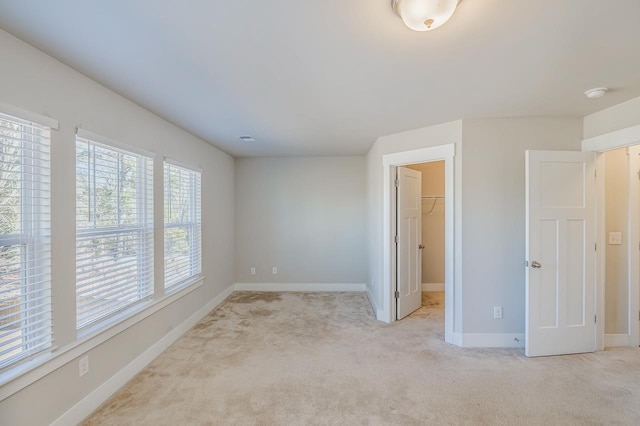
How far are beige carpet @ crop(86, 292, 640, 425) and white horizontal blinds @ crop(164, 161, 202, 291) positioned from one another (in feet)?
2.37

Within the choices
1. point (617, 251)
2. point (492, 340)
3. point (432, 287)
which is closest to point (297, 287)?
point (432, 287)

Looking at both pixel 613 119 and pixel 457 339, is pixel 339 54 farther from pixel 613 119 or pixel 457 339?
pixel 457 339

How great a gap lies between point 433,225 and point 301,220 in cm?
240

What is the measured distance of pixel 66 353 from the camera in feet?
6.18

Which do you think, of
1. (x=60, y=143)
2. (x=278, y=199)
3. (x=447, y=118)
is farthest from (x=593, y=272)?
(x=60, y=143)

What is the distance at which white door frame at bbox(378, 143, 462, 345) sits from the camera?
122 inches

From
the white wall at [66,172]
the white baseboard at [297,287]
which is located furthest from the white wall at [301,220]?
the white wall at [66,172]

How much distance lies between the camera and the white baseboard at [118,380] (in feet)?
6.28

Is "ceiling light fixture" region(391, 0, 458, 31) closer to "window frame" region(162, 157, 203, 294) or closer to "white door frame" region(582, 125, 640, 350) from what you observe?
"white door frame" region(582, 125, 640, 350)

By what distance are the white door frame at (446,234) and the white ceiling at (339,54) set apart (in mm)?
565

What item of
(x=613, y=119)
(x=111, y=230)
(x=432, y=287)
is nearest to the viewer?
(x=111, y=230)

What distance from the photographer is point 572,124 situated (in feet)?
9.63

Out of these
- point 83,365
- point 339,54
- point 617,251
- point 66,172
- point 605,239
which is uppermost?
point 339,54

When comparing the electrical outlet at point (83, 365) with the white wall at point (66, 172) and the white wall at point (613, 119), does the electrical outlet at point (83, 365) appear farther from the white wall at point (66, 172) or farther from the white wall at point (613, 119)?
the white wall at point (613, 119)
